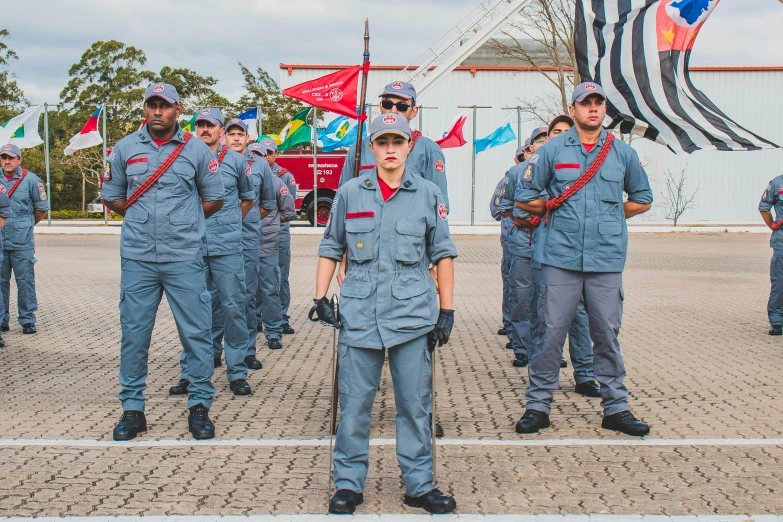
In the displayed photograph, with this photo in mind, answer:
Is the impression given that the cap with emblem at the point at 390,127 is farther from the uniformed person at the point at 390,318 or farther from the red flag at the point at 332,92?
the red flag at the point at 332,92

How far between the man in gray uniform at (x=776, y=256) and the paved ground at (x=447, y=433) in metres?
0.25

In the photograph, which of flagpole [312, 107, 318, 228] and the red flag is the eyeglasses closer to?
the red flag

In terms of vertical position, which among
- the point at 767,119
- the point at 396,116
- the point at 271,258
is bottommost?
the point at 271,258

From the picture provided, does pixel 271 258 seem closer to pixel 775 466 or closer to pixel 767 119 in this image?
pixel 775 466

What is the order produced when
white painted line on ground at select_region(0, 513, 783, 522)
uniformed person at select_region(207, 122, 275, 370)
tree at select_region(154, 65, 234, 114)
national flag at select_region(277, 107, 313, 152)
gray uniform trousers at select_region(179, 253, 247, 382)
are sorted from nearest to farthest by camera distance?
white painted line on ground at select_region(0, 513, 783, 522) → gray uniform trousers at select_region(179, 253, 247, 382) → uniformed person at select_region(207, 122, 275, 370) → national flag at select_region(277, 107, 313, 152) → tree at select_region(154, 65, 234, 114)

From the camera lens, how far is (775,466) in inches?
196

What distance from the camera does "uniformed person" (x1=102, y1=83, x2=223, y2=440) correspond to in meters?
5.71

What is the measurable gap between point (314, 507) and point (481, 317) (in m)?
7.32

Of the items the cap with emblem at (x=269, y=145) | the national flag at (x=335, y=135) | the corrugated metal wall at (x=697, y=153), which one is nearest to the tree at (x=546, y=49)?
the corrugated metal wall at (x=697, y=153)

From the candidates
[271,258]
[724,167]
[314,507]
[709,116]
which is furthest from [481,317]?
[724,167]

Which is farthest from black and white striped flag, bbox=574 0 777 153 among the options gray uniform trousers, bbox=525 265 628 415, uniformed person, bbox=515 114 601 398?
gray uniform trousers, bbox=525 265 628 415

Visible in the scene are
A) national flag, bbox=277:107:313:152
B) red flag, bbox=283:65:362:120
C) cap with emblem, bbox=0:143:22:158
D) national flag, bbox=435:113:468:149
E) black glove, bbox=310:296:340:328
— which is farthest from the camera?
national flag, bbox=435:113:468:149

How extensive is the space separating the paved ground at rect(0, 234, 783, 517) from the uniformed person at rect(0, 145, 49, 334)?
0.36 metres

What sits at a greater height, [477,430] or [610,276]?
[610,276]
